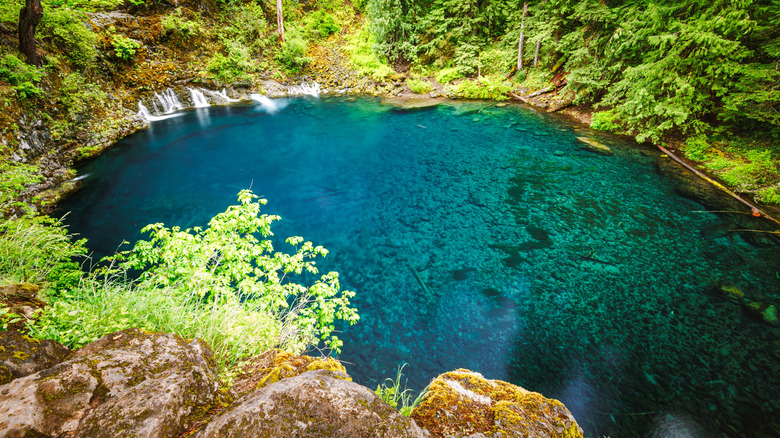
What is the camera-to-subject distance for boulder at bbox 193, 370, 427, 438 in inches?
57.8

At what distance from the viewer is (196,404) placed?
1771mm

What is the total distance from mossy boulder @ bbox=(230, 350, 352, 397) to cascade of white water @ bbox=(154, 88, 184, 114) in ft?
61.4

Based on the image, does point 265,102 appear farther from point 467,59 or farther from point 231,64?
point 467,59

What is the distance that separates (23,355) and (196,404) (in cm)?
118

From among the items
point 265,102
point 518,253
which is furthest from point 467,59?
point 518,253

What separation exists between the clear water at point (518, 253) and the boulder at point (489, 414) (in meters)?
2.84

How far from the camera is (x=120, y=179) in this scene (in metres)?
10.2

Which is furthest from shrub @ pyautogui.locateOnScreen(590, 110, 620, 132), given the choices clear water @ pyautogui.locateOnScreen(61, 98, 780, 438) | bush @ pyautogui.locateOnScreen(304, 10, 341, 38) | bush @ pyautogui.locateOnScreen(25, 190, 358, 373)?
bush @ pyautogui.locateOnScreen(304, 10, 341, 38)

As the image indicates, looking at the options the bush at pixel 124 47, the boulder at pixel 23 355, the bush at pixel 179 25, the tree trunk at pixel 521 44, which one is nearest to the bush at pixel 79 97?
the bush at pixel 124 47

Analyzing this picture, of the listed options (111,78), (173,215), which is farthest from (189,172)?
(111,78)

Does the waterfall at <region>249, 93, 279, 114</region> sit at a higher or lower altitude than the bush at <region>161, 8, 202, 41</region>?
lower

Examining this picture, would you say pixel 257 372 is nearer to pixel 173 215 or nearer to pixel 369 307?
pixel 369 307

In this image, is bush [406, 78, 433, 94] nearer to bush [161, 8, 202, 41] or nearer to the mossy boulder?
bush [161, 8, 202, 41]

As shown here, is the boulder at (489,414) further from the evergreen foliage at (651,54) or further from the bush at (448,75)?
the bush at (448,75)
